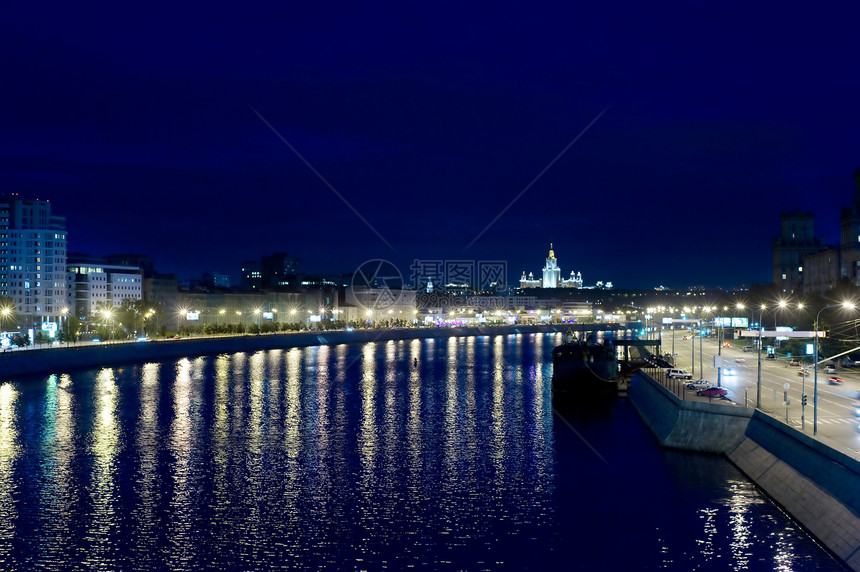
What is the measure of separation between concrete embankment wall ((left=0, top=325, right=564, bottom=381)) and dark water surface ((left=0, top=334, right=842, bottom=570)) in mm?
24523

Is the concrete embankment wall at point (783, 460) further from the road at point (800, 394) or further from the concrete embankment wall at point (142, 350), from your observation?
the concrete embankment wall at point (142, 350)

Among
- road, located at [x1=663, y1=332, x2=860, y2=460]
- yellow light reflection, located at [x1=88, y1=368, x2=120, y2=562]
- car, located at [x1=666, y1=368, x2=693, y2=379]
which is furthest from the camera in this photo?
car, located at [x1=666, y1=368, x2=693, y2=379]

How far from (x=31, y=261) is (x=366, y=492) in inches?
5250

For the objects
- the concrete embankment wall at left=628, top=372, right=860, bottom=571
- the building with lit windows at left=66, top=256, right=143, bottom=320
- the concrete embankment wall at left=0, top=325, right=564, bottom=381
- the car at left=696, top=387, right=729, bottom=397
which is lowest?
the concrete embankment wall at left=0, top=325, right=564, bottom=381

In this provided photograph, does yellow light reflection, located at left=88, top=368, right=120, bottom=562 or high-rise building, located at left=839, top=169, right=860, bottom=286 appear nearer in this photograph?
yellow light reflection, located at left=88, top=368, right=120, bottom=562

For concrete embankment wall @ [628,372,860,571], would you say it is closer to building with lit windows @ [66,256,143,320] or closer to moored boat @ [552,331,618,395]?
moored boat @ [552,331,618,395]

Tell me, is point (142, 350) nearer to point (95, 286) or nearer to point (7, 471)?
point (95, 286)

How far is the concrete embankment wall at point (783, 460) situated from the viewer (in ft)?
78.9

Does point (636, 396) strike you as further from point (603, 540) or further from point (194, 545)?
point (194, 545)

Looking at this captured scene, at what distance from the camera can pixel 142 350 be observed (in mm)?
102125

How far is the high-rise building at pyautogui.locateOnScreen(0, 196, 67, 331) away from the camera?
479 feet

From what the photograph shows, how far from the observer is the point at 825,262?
427 feet

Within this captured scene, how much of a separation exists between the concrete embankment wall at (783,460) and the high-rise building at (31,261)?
12739 cm

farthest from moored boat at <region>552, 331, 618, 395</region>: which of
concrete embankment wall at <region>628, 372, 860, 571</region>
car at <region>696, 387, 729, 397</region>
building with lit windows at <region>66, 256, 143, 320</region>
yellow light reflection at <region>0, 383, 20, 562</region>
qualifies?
building with lit windows at <region>66, 256, 143, 320</region>
